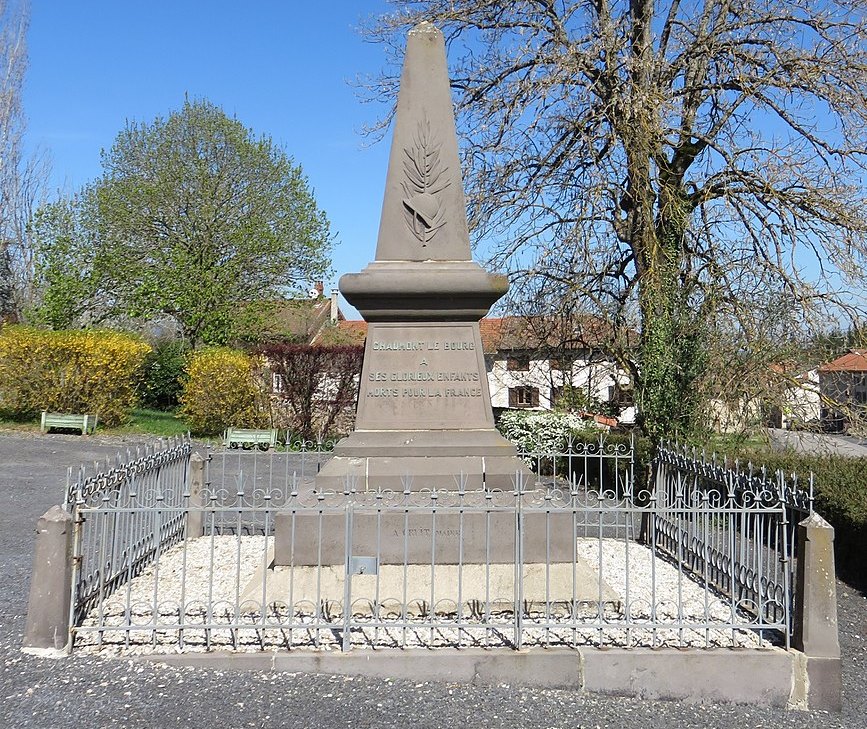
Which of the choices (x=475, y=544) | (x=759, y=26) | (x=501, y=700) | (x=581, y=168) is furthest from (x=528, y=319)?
(x=501, y=700)

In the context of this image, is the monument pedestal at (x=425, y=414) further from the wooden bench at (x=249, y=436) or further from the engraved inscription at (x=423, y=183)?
the wooden bench at (x=249, y=436)

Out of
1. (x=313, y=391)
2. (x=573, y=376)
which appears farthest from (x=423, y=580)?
(x=313, y=391)

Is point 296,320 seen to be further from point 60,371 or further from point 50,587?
point 50,587

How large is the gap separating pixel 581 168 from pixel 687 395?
3.72 m

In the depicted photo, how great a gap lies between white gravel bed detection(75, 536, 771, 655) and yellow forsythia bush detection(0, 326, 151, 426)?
13.7 metres

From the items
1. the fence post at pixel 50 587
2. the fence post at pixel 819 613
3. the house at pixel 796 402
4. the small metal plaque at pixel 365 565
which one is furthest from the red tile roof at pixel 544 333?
the fence post at pixel 50 587

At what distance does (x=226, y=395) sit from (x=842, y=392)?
1327 centimetres

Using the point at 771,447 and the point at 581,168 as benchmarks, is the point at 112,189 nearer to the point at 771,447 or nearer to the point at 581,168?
the point at 581,168

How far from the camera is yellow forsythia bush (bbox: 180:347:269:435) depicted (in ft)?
60.3

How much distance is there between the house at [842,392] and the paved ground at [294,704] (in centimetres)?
690

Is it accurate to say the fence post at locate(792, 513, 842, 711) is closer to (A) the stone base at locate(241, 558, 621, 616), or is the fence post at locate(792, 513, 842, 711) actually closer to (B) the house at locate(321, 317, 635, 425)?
(A) the stone base at locate(241, 558, 621, 616)

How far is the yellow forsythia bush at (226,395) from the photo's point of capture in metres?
18.4

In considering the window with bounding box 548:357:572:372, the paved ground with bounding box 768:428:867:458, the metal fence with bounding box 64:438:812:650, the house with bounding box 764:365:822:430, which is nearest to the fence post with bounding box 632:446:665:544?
the metal fence with bounding box 64:438:812:650

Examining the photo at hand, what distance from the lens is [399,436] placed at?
5668 millimetres
